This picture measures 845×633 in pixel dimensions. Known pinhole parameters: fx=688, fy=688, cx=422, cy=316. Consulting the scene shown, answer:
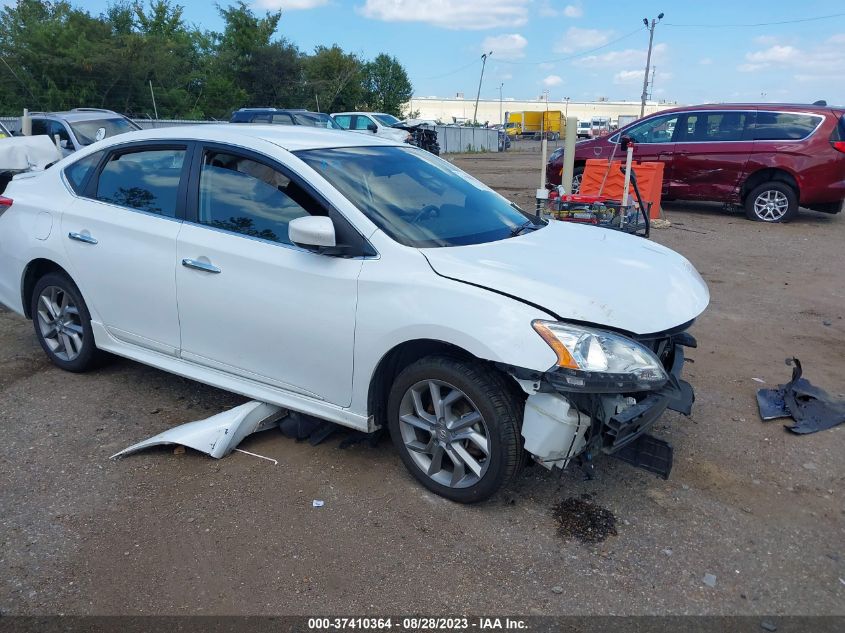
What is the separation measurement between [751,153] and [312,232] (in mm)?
10660

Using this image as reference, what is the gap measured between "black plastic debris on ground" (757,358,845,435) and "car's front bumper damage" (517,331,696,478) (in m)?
1.44

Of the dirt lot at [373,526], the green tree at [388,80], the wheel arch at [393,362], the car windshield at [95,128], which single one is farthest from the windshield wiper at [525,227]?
the green tree at [388,80]

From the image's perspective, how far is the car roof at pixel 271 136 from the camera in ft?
12.7

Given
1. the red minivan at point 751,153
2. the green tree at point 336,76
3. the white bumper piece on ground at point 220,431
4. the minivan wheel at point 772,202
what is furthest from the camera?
the green tree at point 336,76

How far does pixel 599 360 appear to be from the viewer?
9.54 ft

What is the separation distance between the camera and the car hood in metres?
3.03

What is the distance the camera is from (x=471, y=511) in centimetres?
329

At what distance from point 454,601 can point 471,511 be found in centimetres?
62

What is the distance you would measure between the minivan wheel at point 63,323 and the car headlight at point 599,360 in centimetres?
324

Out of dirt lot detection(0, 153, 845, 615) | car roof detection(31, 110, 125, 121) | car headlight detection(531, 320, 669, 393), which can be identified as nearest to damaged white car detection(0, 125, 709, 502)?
car headlight detection(531, 320, 669, 393)

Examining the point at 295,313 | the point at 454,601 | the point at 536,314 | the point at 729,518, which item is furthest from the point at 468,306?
the point at 729,518

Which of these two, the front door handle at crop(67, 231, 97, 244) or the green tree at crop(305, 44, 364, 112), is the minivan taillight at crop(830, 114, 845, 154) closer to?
the front door handle at crop(67, 231, 97, 244)

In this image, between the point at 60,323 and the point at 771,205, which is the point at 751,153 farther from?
the point at 60,323

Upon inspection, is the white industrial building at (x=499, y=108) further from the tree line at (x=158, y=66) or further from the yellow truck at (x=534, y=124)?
the tree line at (x=158, y=66)
